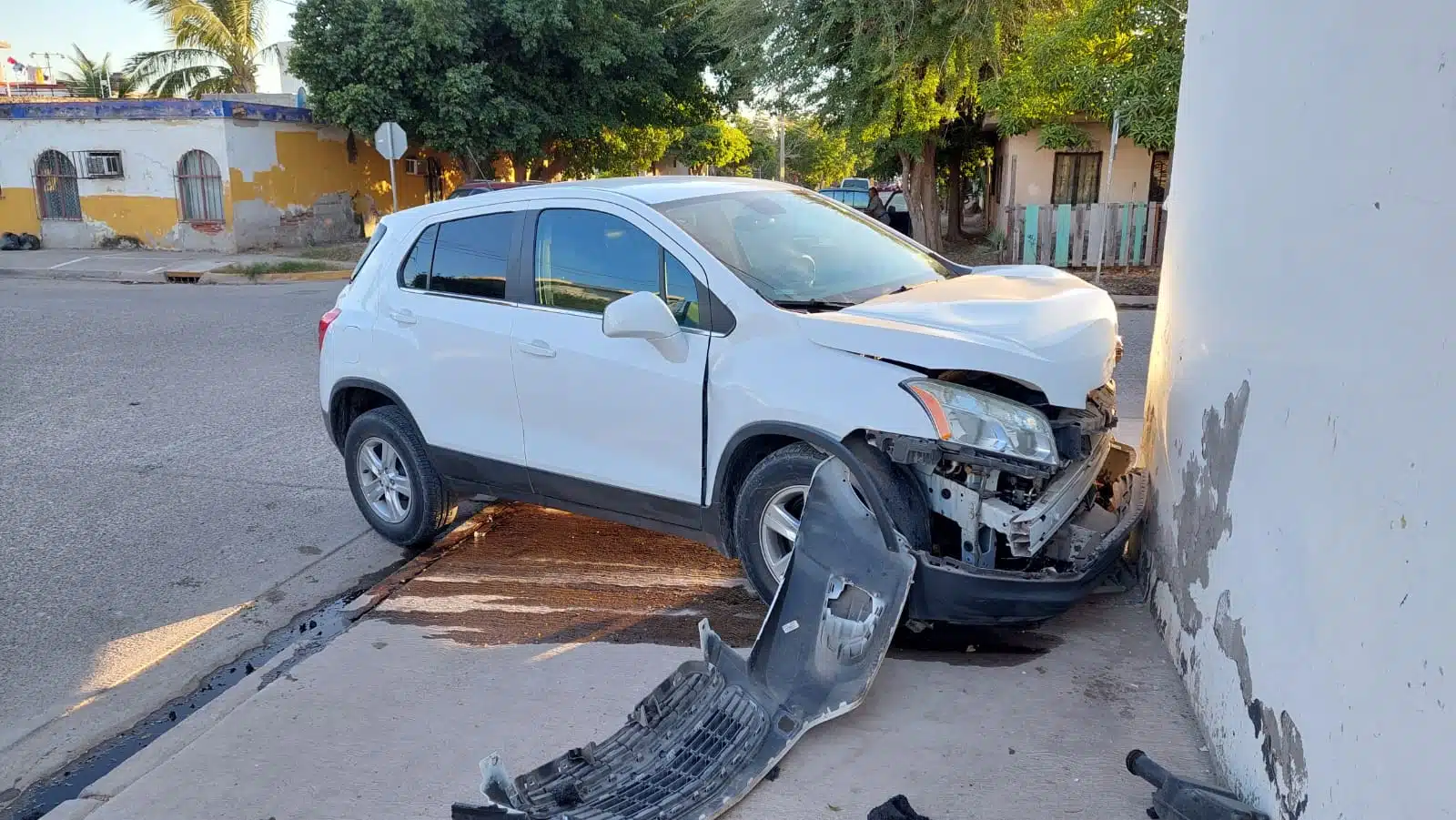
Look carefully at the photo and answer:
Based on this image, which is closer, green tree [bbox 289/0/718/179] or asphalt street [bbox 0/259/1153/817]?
asphalt street [bbox 0/259/1153/817]

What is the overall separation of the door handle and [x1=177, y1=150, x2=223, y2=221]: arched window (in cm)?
2247

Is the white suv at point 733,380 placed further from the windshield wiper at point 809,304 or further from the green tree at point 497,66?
the green tree at point 497,66

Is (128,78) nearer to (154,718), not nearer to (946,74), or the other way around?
(946,74)

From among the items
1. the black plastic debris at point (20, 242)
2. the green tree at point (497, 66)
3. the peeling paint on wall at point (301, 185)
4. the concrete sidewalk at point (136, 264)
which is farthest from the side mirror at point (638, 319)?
the black plastic debris at point (20, 242)

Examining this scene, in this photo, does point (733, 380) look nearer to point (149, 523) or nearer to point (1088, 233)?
point (149, 523)

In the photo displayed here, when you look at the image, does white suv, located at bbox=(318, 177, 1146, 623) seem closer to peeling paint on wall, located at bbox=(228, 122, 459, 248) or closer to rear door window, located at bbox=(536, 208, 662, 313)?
rear door window, located at bbox=(536, 208, 662, 313)

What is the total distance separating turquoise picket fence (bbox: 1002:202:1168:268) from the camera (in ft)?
57.1

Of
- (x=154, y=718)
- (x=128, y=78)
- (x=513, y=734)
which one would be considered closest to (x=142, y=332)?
(x=154, y=718)

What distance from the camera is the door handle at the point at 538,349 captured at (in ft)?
15.7

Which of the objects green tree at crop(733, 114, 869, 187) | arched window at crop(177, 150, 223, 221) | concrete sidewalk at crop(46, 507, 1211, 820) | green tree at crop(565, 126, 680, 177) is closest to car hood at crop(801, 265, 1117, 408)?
concrete sidewalk at crop(46, 507, 1211, 820)

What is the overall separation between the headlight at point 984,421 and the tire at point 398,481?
2.91 meters

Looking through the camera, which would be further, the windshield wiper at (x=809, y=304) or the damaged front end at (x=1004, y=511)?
the windshield wiper at (x=809, y=304)

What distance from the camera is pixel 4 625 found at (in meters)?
4.94

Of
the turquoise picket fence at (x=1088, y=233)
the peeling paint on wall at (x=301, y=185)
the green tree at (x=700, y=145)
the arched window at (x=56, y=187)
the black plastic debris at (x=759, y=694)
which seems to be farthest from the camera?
the green tree at (x=700, y=145)
